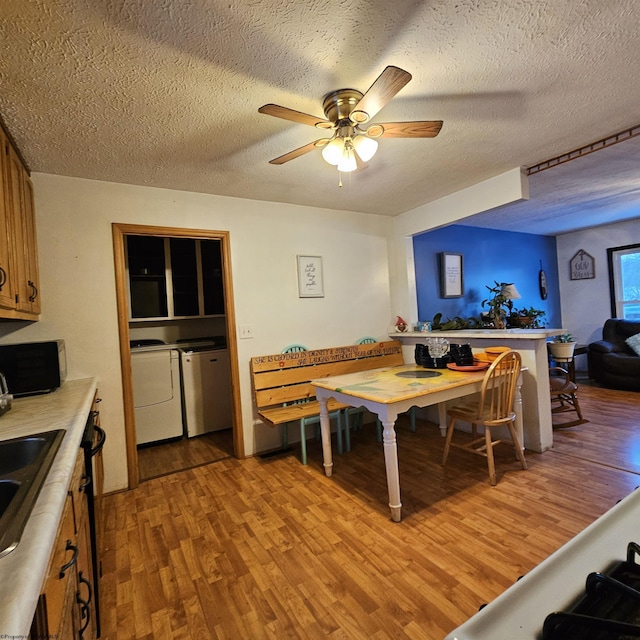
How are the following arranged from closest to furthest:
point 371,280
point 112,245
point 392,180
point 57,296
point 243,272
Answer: point 57,296 < point 112,245 < point 392,180 < point 243,272 < point 371,280

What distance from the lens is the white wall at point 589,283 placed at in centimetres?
523

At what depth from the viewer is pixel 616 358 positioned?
443 centimetres

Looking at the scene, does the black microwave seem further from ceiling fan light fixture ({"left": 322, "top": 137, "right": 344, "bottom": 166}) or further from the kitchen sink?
ceiling fan light fixture ({"left": 322, "top": 137, "right": 344, "bottom": 166})

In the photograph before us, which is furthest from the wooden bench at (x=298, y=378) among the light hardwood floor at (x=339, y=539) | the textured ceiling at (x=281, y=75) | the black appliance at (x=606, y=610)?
→ the black appliance at (x=606, y=610)

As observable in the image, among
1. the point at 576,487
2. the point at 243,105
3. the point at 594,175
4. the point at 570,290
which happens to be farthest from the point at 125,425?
the point at 570,290

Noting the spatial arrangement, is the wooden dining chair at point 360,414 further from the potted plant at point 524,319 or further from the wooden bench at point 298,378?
the potted plant at point 524,319

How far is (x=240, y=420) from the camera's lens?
3029 millimetres

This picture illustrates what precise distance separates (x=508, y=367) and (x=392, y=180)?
5.71ft

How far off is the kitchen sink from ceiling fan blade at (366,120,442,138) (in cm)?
182

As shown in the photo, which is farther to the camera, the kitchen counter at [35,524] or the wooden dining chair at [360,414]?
the wooden dining chair at [360,414]

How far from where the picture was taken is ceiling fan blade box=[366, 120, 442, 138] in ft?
5.32

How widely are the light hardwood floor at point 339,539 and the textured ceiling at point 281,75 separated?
2.31m

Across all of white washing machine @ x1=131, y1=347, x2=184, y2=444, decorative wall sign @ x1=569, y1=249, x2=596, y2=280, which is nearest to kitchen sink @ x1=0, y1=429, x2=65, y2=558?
white washing machine @ x1=131, y1=347, x2=184, y2=444

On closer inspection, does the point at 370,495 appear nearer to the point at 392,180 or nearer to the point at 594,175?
the point at 392,180
